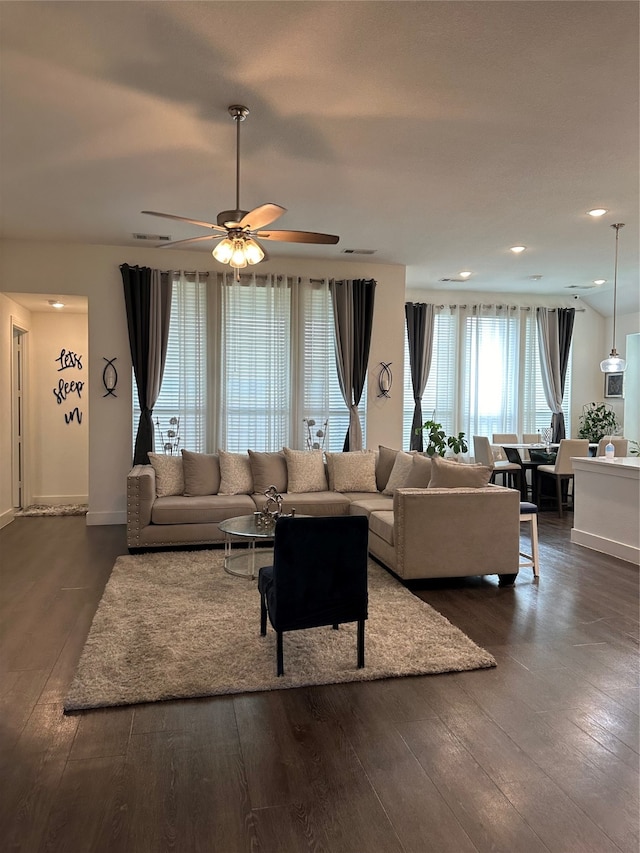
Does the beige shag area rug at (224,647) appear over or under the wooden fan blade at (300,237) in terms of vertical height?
under

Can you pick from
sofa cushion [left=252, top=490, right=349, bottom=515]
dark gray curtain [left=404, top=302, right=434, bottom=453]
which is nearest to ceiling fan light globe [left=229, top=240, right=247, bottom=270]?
sofa cushion [left=252, top=490, right=349, bottom=515]

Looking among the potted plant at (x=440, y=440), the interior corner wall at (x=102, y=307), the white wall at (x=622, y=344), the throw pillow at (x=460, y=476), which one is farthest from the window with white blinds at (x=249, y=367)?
the white wall at (x=622, y=344)

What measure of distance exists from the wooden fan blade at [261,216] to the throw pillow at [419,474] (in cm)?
266

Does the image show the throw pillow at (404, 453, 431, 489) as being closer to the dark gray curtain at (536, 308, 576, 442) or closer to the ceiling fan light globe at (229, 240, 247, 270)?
the ceiling fan light globe at (229, 240, 247, 270)

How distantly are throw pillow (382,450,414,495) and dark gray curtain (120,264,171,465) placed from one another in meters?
2.77

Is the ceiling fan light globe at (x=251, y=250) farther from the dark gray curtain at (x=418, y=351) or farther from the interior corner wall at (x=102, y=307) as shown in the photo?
the dark gray curtain at (x=418, y=351)

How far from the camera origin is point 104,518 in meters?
6.84

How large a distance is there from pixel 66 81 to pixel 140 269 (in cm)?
361

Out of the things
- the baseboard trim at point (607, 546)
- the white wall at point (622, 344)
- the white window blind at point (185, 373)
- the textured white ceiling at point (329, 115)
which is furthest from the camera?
the white wall at point (622, 344)

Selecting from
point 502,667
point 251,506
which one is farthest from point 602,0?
point 251,506

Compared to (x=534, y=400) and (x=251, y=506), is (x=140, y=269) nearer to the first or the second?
(x=251, y=506)

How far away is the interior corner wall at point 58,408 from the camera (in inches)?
314

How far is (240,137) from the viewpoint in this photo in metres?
3.95

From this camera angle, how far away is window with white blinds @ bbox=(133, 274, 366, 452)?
7082 millimetres
